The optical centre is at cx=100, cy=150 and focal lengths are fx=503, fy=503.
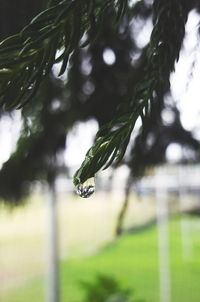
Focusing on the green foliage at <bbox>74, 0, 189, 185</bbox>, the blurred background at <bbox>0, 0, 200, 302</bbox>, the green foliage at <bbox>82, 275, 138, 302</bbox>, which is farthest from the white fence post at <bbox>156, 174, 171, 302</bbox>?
the green foliage at <bbox>74, 0, 189, 185</bbox>

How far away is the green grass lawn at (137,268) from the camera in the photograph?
3660mm

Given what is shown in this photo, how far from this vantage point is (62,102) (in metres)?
0.61

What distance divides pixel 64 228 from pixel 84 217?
1.10 feet

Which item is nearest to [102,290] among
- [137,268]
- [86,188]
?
[86,188]

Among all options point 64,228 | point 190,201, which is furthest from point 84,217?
point 190,201

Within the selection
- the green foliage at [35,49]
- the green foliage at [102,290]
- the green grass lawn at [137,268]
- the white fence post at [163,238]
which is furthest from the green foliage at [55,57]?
the green grass lawn at [137,268]

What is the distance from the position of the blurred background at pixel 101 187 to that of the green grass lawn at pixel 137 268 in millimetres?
12

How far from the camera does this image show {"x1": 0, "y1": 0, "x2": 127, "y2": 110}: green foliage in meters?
0.15

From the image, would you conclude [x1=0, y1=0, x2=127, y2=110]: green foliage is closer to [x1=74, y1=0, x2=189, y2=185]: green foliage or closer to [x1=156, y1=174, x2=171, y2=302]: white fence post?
[x1=74, y1=0, x2=189, y2=185]: green foliage

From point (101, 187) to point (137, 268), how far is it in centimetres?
238

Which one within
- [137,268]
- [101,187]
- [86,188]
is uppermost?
[101,187]

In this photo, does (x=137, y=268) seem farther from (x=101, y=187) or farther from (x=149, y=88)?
(x=149, y=88)

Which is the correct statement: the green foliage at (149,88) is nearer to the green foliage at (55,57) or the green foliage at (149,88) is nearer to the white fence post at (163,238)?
the green foliage at (55,57)

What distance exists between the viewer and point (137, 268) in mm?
4352
